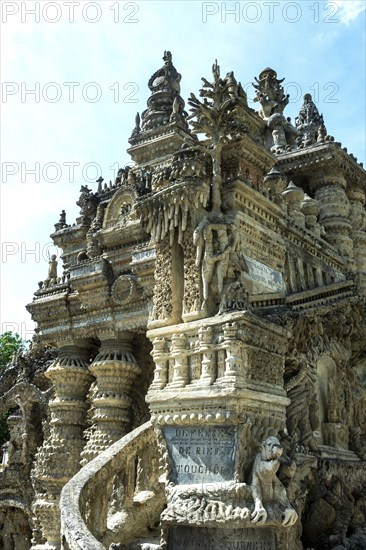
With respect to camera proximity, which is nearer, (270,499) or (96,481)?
(270,499)

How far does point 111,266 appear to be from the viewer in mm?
14508

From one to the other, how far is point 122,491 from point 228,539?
1.93 meters

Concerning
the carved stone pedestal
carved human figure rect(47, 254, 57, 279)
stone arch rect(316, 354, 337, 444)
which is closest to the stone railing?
the carved stone pedestal

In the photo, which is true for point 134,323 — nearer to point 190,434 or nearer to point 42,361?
point 190,434

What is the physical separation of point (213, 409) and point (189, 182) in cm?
328

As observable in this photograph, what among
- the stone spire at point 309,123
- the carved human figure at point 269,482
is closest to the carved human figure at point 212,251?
the carved human figure at point 269,482

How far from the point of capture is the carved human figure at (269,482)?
744 cm

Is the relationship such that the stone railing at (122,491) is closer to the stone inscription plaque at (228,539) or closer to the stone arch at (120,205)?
the stone inscription plaque at (228,539)

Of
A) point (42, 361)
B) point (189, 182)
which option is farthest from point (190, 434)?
point (42, 361)

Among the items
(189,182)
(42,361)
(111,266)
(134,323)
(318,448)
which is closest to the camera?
(189,182)

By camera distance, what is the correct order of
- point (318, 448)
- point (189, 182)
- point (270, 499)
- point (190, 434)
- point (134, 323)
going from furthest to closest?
point (134, 323) < point (318, 448) < point (189, 182) < point (190, 434) < point (270, 499)

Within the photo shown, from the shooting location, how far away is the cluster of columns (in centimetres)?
1320

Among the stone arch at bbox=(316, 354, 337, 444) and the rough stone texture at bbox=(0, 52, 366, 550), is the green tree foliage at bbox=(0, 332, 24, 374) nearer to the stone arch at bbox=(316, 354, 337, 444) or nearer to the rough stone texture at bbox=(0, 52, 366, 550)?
the rough stone texture at bbox=(0, 52, 366, 550)

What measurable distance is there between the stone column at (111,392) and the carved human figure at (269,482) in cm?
595
